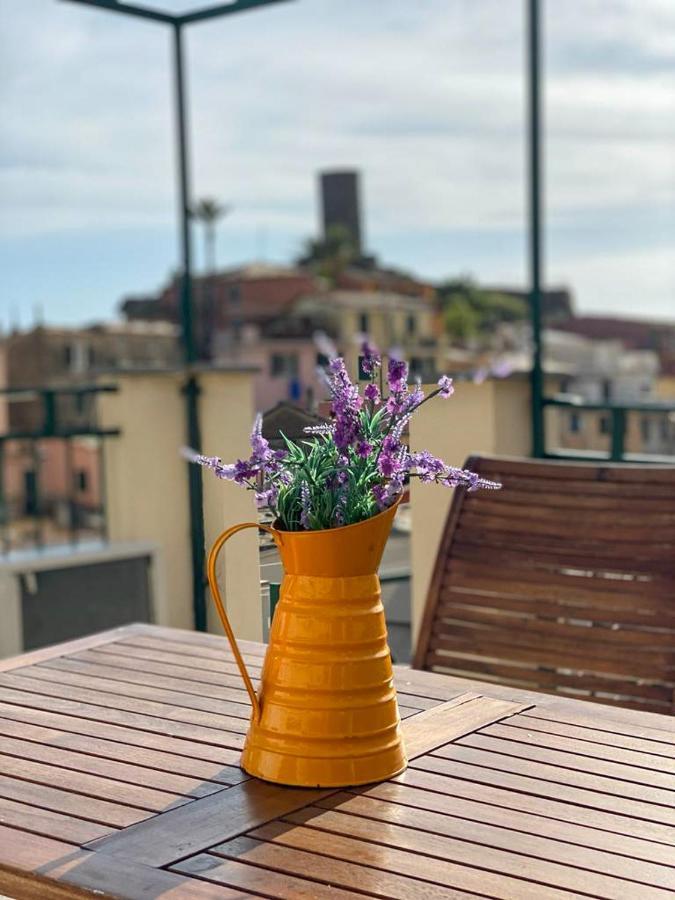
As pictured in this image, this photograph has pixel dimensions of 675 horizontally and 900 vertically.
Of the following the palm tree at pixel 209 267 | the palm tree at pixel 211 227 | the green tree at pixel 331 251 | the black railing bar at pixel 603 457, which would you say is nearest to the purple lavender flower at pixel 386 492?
the black railing bar at pixel 603 457

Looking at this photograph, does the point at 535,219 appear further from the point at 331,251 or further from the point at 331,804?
the point at 331,251

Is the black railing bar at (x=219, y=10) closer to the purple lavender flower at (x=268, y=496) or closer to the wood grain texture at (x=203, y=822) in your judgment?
the purple lavender flower at (x=268, y=496)

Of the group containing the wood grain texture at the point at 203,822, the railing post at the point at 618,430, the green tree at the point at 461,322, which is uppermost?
the green tree at the point at 461,322

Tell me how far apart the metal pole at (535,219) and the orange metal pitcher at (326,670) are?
1880 mm

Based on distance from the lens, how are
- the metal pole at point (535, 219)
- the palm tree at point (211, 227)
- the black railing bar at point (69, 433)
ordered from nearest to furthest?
1. the metal pole at point (535, 219)
2. the black railing bar at point (69, 433)
3. the palm tree at point (211, 227)

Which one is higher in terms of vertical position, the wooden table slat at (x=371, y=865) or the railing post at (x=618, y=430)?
the railing post at (x=618, y=430)

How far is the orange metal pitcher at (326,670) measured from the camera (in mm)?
1096

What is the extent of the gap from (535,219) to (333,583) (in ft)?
6.36

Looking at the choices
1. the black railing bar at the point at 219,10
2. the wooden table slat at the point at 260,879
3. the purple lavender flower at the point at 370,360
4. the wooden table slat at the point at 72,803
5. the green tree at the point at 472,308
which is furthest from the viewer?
the green tree at the point at 472,308

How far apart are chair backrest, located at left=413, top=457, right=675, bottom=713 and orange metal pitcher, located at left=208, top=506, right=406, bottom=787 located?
2.37 feet

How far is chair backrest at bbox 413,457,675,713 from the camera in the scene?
1788 millimetres

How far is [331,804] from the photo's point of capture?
106 centimetres

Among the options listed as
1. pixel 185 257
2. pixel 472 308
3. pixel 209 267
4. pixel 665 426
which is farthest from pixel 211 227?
pixel 665 426

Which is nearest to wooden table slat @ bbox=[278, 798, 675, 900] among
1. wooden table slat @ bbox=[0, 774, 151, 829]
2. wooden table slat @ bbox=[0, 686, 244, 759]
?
wooden table slat @ bbox=[0, 774, 151, 829]
